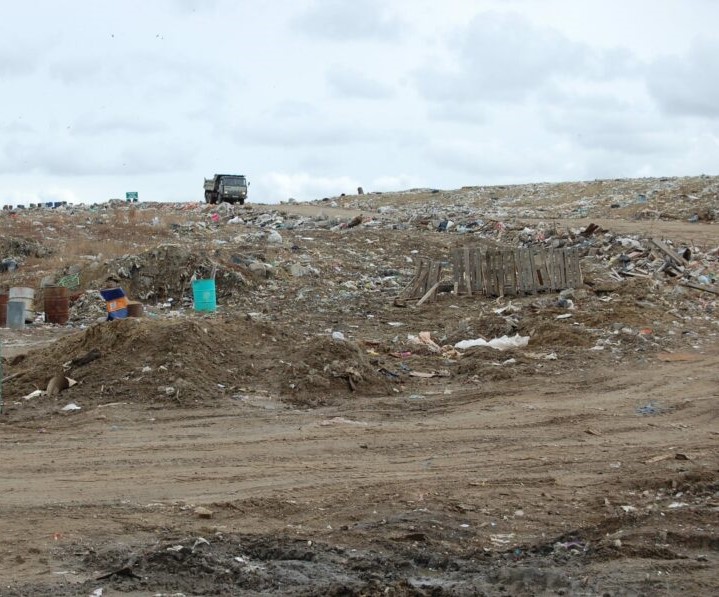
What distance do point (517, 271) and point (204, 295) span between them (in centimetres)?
528

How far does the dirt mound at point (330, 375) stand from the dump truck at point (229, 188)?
111 feet

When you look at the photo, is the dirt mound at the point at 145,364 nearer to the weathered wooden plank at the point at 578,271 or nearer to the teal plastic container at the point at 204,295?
the teal plastic container at the point at 204,295

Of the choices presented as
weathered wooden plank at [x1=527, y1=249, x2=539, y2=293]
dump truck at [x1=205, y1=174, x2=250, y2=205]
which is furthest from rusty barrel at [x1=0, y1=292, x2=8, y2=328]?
dump truck at [x1=205, y1=174, x2=250, y2=205]

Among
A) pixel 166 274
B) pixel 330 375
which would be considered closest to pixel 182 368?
pixel 330 375

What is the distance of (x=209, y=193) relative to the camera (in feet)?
149

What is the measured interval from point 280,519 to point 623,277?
1216 centimetres

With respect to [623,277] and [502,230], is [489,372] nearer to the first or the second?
[623,277]

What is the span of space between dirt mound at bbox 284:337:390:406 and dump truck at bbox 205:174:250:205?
3369 centimetres

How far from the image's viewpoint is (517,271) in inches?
607

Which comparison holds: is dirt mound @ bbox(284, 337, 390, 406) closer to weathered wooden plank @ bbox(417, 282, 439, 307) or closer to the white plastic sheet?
the white plastic sheet

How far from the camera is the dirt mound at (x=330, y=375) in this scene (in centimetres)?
964

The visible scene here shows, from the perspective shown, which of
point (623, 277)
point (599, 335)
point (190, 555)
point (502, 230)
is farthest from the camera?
point (502, 230)

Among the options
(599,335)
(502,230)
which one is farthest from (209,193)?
(599,335)

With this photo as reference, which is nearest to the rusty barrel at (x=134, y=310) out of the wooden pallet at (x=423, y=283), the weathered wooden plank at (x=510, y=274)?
the wooden pallet at (x=423, y=283)
